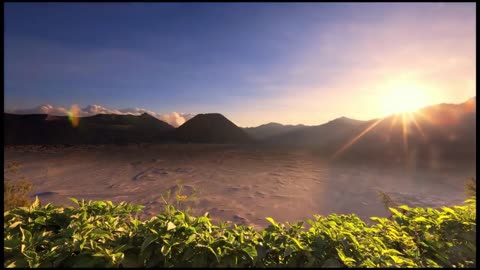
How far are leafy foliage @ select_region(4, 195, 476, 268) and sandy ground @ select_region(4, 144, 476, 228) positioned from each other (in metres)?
3.87

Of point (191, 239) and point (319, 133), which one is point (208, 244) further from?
point (319, 133)

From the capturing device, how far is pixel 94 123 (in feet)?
131

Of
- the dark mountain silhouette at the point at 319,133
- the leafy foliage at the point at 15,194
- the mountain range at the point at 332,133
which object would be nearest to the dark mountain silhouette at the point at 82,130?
the mountain range at the point at 332,133

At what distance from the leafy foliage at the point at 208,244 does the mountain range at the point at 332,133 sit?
908 centimetres

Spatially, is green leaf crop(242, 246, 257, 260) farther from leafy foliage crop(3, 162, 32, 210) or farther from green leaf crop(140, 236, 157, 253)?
leafy foliage crop(3, 162, 32, 210)

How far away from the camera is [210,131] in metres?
40.2

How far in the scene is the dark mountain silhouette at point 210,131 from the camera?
37312 millimetres

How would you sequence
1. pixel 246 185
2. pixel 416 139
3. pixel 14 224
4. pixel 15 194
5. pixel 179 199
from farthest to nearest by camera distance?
pixel 416 139
pixel 246 185
pixel 15 194
pixel 179 199
pixel 14 224

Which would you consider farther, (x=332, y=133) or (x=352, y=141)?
(x=332, y=133)

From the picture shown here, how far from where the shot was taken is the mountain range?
20.2 m

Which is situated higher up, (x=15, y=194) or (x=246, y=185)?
(x=15, y=194)

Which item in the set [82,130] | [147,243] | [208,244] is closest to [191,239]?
[208,244]

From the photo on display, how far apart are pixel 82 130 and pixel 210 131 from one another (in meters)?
15.9

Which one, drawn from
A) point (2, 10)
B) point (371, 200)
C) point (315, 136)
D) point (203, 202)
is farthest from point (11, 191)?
point (315, 136)
